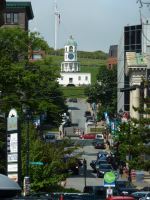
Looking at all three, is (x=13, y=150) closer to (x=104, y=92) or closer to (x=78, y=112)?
(x=104, y=92)

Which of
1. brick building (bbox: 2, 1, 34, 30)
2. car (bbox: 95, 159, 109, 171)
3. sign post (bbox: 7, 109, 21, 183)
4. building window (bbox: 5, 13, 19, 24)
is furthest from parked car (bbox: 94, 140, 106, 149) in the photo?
sign post (bbox: 7, 109, 21, 183)

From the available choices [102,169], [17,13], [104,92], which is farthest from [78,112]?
[102,169]

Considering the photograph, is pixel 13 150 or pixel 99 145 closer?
pixel 13 150

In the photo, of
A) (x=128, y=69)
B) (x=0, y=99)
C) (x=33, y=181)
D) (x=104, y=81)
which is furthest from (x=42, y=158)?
(x=104, y=81)

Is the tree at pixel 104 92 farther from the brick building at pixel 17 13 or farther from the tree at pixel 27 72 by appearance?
the tree at pixel 27 72

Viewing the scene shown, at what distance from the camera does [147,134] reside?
51625 millimetres

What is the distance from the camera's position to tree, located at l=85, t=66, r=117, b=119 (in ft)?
486

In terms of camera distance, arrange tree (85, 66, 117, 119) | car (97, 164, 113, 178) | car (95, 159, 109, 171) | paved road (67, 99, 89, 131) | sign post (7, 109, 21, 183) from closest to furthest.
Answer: sign post (7, 109, 21, 183) → car (97, 164, 113, 178) → car (95, 159, 109, 171) → tree (85, 66, 117, 119) → paved road (67, 99, 89, 131)

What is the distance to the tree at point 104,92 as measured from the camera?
148 meters

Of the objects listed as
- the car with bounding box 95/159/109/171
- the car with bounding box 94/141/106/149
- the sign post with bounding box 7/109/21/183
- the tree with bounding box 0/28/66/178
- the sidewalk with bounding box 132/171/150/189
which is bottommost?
the sidewalk with bounding box 132/171/150/189

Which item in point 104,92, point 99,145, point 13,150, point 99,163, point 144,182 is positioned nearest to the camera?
point 13,150

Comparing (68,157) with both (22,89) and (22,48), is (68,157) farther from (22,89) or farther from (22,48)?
(22,48)

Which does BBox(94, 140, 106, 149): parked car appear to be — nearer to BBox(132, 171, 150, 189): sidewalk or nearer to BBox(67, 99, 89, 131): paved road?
BBox(132, 171, 150, 189): sidewalk

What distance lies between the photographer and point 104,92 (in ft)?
516
